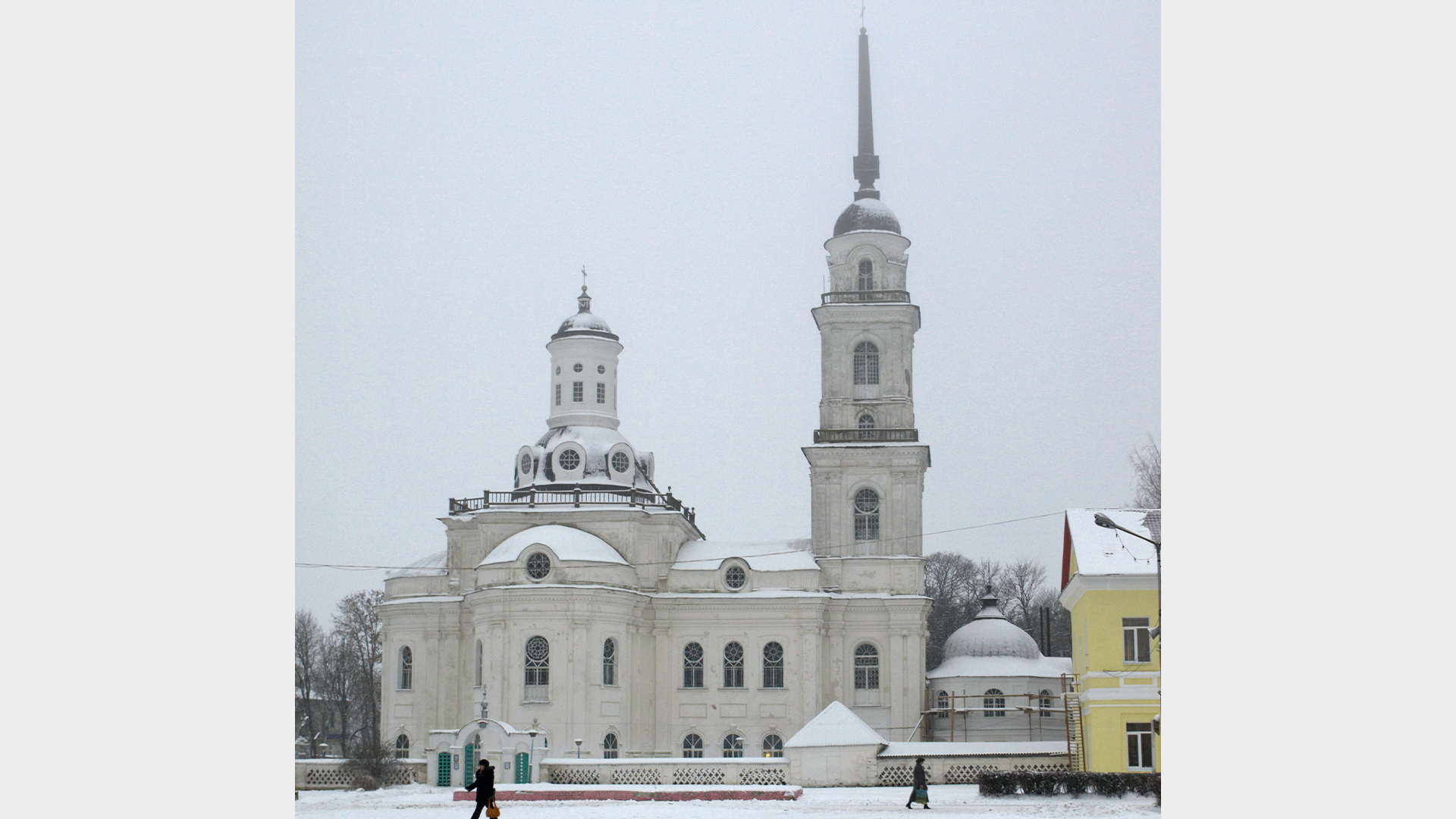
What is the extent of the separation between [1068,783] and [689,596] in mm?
18148

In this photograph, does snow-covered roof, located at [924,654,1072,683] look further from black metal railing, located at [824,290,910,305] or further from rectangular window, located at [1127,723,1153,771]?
rectangular window, located at [1127,723,1153,771]

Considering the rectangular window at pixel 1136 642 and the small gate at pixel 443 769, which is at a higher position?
the rectangular window at pixel 1136 642

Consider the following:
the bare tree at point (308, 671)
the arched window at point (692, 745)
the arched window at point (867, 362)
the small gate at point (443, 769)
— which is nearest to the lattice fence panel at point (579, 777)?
the small gate at point (443, 769)

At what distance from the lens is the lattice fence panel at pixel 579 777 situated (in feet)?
94.4

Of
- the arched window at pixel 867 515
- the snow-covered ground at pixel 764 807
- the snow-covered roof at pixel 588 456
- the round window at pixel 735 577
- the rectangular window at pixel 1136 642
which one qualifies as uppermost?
the snow-covered roof at pixel 588 456

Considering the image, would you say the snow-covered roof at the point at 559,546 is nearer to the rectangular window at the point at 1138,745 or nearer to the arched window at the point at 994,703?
the arched window at the point at 994,703

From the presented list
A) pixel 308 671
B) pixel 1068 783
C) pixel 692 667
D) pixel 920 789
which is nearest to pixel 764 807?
pixel 920 789

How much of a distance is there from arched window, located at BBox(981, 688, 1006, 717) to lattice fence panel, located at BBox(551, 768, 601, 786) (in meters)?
14.6

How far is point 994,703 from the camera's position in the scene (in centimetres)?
4059

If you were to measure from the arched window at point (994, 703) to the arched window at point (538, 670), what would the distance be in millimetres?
11803

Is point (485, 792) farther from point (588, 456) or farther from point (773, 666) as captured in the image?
point (588, 456)

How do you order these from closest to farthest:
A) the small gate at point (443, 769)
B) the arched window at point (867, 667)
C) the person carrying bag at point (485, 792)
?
the person carrying bag at point (485, 792) < the small gate at point (443, 769) < the arched window at point (867, 667)
